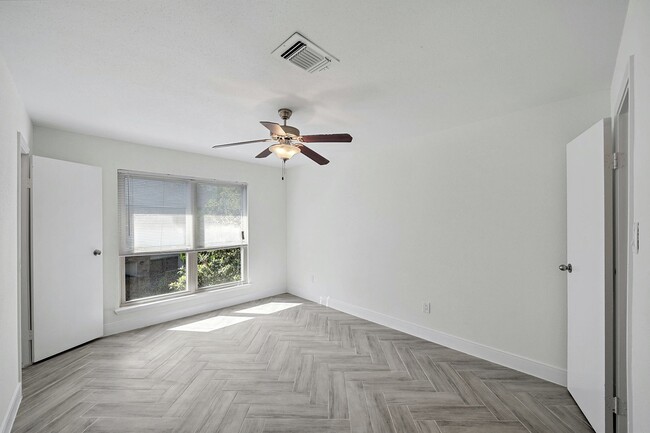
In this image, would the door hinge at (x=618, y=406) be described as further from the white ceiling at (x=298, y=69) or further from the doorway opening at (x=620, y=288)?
the white ceiling at (x=298, y=69)

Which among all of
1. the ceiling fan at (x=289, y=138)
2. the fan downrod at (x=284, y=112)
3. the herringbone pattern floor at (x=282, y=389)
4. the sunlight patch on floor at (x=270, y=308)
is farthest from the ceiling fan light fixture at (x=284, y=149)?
the sunlight patch on floor at (x=270, y=308)

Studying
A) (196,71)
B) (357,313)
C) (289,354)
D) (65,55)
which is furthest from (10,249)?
(357,313)

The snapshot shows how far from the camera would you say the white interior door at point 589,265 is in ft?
5.53

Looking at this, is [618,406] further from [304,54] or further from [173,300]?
[173,300]

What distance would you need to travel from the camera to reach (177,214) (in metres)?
4.00

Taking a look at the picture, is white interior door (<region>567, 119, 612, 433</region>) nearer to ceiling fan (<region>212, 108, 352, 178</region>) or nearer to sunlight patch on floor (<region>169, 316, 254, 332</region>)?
ceiling fan (<region>212, 108, 352, 178</region>)

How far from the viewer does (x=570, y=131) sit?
2322 millimetres

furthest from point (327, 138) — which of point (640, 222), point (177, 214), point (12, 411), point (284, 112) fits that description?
point (12, 411)

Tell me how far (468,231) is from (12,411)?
4047 mm

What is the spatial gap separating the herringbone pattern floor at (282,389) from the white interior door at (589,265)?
29 centimetres

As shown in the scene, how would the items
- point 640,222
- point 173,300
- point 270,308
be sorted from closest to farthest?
point 640,222 < point 173,300 < point 270,308

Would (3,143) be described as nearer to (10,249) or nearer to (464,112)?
(10,249)

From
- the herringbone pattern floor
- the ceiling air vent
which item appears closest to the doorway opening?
the herringbone pattern floor

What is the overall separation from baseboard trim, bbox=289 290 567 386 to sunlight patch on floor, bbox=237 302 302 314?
2.88 ft
